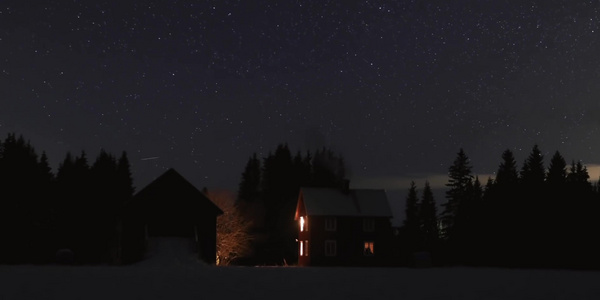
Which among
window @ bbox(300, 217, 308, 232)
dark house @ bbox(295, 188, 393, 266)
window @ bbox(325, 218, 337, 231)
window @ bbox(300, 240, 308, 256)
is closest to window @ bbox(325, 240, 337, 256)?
dark house @ bbox(295, 188, 393, 266)

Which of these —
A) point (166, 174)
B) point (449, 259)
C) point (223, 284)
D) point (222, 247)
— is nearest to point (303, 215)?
point (222, 247)

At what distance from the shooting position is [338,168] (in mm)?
104625

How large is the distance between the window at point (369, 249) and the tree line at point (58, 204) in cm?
2251

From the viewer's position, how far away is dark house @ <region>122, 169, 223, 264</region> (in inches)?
2000

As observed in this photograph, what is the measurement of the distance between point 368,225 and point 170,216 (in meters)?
20.8

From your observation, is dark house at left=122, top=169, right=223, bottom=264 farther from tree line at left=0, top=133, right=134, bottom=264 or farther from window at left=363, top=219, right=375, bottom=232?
window at left=363, top=219, right=375, bottom=232

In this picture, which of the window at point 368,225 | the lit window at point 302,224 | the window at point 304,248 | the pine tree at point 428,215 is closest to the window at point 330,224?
the window at point 304,248

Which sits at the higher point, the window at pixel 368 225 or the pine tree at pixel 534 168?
the pine tree at pixel 534 168

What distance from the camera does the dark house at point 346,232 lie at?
63.9 meters

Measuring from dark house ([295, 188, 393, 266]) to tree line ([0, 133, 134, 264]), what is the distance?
17642 mm

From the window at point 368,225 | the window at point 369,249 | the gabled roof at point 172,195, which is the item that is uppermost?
the gabled roof at point 172,195

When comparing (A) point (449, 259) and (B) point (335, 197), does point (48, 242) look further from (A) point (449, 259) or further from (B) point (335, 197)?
(A) point (449, 259)

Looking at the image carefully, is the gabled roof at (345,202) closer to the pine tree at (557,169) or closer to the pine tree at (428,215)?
the pine tree at (557,169)

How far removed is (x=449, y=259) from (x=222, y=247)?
22523 millimetres
